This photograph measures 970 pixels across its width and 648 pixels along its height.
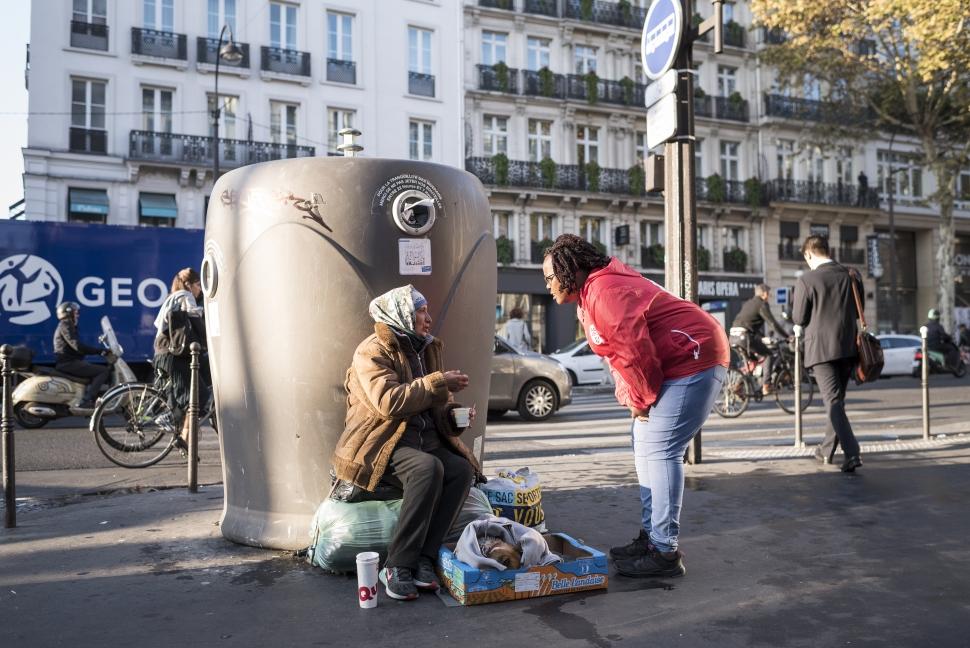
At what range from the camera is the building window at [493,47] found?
34.0m

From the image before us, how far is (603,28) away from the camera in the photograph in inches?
1409

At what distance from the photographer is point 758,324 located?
12633 mm

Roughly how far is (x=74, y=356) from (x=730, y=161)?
109ft

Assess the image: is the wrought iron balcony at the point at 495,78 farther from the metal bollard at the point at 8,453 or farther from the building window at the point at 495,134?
A: the metal bollard at the point at 8,453

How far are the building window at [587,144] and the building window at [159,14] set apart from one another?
628 inches

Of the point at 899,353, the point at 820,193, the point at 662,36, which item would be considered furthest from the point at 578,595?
the point at 820,193

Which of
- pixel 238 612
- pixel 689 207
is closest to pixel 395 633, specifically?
pixel 238 612

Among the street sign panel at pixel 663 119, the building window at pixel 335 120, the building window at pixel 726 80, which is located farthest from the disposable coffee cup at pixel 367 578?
the building window at pixel 726 80

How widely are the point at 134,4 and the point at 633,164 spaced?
19744 millimetres

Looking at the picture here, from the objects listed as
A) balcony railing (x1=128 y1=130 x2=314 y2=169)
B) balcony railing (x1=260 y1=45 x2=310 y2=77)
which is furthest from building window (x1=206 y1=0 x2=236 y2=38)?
balcony railing (x1=128 y1=130 x2=314 y2=169)

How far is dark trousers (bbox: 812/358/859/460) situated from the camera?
21.7 feet

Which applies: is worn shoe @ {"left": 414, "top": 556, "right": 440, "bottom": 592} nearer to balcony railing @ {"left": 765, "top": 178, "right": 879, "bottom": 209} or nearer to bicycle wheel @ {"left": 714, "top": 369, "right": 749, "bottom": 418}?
bicycle wheel @ {"left": 714, "top": 369, "right": 749, "bottom": 418}

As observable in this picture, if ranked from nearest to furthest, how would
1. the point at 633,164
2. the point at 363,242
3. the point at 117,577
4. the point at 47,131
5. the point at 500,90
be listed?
the point at 117,577
the point at 363,242
the point at 47,131
the point at 500,90
the point at 633,164

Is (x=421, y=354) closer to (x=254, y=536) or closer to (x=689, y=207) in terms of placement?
(x=254, y=536)
